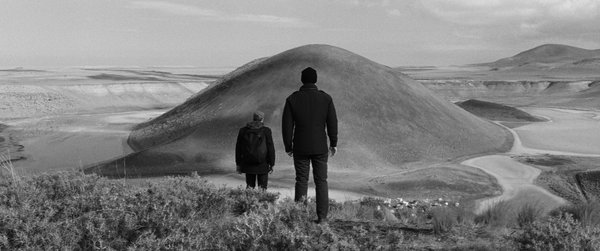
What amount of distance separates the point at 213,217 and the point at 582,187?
17.9 meters

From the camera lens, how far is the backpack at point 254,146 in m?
9.38

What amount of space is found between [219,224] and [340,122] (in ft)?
67.7

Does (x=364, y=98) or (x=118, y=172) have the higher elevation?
(x=364, y=98)

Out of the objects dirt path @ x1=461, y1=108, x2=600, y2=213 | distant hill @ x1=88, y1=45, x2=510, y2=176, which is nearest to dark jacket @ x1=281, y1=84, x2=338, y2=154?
dirt path @ x1=461, y1=108, x2=600, y2=213

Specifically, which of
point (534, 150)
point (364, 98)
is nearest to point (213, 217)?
point (364, 98)

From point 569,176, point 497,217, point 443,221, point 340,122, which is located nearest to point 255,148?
point 443,221

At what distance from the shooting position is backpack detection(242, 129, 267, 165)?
938 centimetres

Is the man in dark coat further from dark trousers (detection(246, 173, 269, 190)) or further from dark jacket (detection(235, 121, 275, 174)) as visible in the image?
dark trousers (detection(246, 173, 269, 190))

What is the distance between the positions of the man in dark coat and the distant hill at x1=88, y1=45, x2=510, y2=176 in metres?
16.0

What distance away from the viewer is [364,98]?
30.1 metres

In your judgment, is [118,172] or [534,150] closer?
[118,172]

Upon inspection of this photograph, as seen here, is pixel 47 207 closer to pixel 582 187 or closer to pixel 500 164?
pixel 582 187

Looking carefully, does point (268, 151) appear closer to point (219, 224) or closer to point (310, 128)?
point (310, 128)

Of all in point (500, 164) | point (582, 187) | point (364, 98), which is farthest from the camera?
point (364, 98)
